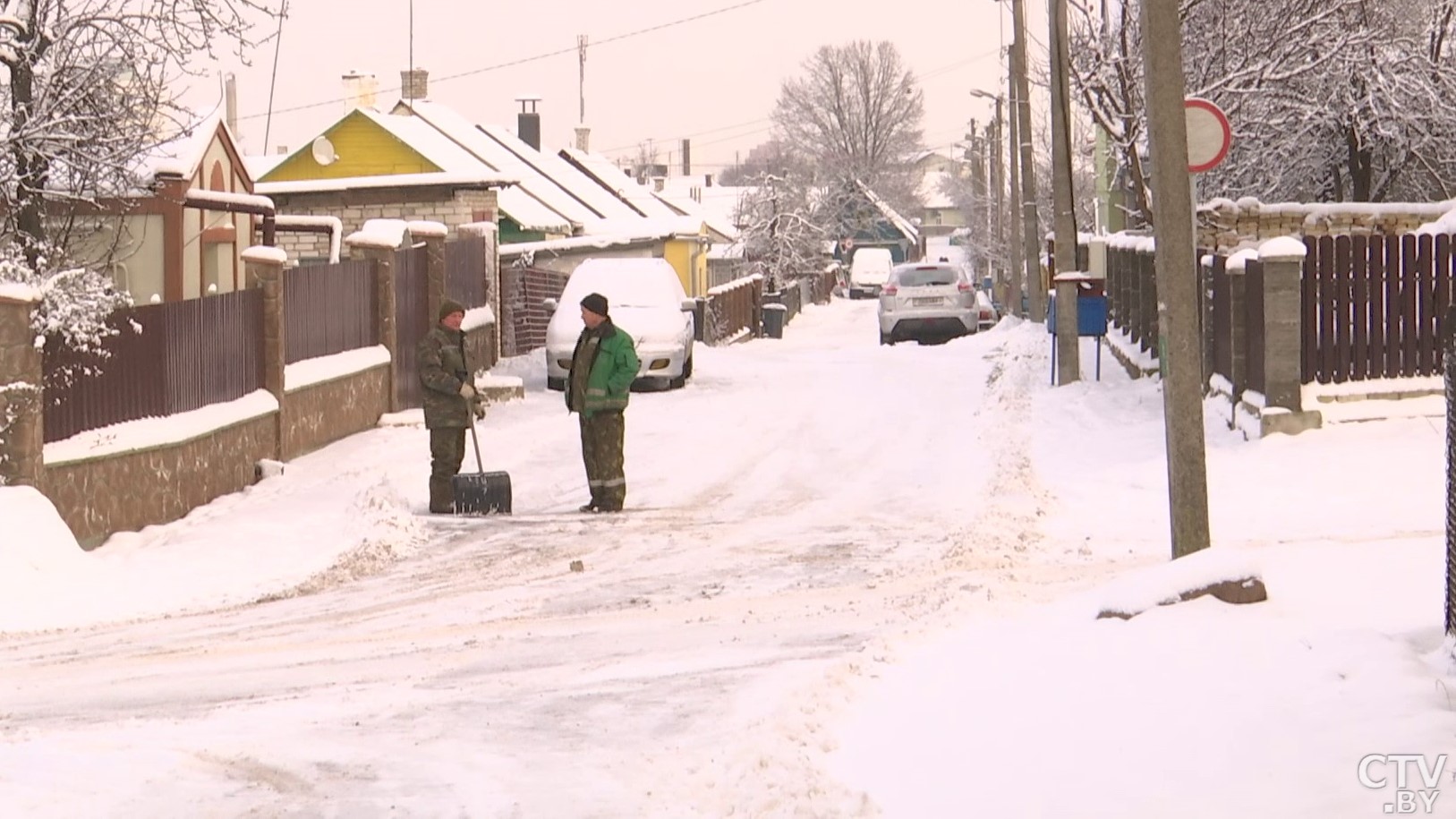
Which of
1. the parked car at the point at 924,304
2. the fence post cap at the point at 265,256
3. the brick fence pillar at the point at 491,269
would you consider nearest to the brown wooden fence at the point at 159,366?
the fence post cap at the point at 265,256

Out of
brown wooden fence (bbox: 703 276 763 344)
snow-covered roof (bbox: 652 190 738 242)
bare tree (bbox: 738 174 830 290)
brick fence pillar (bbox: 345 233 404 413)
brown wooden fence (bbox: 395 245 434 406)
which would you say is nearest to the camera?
brick fence pillar (bbox: 345 233 404 413)

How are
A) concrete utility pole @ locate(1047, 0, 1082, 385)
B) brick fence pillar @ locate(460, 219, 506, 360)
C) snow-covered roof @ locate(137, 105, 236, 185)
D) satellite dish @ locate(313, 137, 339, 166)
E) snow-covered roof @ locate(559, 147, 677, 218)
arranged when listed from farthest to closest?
snow-covered roof @ locate(559, 147, 677, 218) < satellite dish @ locate(313, 137, 339, 166) < brick fence pillar @ locate(460, 219, 506, 360) < snow-covered roof @ locate(137, 105, 236, 185) < concrete utility pole @ locate(1047, 0, 1082, 385)

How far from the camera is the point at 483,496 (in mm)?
14719

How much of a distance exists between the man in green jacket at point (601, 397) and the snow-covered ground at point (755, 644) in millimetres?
465

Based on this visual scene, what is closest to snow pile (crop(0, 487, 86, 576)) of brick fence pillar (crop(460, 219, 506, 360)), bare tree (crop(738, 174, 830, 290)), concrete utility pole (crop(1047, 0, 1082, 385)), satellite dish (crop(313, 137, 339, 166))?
concrete utility pole (crop(1047, 0, 1082, 385))

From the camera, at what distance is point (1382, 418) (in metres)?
15.9

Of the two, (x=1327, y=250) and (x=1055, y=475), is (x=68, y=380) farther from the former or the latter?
(x=1327, y=250)

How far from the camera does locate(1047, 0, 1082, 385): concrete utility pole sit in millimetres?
22641

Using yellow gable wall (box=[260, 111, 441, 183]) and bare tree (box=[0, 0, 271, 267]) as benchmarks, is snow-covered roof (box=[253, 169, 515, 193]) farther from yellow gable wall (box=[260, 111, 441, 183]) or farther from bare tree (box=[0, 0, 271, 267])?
bare tree (box=[0, 0, 271, 267])

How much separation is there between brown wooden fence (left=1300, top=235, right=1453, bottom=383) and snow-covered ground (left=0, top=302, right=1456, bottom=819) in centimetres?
70

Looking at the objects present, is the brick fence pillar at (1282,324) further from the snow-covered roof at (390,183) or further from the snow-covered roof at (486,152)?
the snow-covered roof at (486,152)

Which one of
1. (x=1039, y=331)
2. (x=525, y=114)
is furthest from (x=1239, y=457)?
(x=525, y=114)

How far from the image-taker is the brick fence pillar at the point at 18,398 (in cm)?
1197

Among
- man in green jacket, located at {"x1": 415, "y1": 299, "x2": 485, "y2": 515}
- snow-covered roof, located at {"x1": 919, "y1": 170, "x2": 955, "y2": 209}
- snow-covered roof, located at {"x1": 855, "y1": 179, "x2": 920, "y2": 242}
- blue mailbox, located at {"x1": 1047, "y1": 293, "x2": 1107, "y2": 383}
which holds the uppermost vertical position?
snow-covered roof, located at {"x1": 919, "y1": 170, "x2": 955, "y2": 209}
